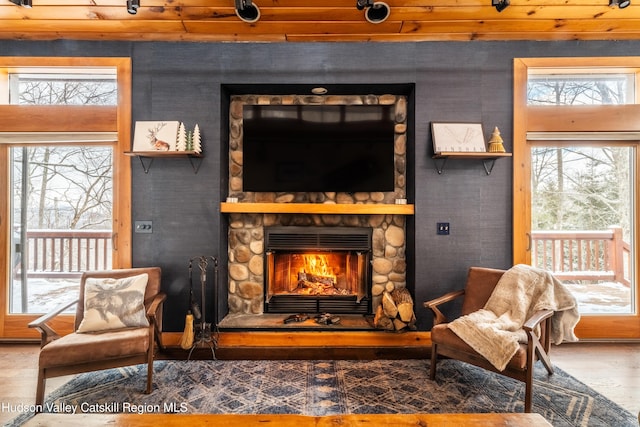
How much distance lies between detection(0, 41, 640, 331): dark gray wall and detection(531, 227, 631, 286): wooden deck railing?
50 centimetres

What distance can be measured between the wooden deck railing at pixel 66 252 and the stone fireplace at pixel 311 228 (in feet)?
4.17

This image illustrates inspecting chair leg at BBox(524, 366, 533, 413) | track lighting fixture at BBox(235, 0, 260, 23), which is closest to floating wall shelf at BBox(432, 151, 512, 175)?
chair leg at BBox(524, 366, 533, 413)

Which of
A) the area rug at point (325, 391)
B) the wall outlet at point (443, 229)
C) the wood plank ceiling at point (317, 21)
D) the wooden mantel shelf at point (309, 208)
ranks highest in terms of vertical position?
the wood plank ceiling at point (317, 21)

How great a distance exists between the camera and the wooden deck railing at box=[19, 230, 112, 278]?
3.20m

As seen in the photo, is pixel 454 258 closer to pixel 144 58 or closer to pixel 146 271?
pixel 146 271

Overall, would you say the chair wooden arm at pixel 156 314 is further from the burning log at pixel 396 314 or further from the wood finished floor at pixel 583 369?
the burning log at pixel 396 314

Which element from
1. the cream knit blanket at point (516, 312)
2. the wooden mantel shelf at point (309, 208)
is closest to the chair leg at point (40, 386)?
the wooden mantel shelf at point (309, 208)

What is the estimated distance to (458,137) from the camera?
2.94m

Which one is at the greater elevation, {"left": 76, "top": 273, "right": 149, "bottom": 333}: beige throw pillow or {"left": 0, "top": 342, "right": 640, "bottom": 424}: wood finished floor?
{"left": 76, "top": 273, "right": 149, "bottom": 333}: beige throw pillow

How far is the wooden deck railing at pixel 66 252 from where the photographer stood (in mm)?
3195

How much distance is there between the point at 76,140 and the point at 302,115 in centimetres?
216

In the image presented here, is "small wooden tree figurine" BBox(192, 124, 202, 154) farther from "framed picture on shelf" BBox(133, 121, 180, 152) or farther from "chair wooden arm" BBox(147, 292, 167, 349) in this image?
"chair wooden arm" BBox(147, 292, 167, 349)

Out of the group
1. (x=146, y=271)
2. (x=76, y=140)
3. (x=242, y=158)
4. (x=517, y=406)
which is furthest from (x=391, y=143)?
(x=76, y=140)

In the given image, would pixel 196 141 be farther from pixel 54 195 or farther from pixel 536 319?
pixel 536 319
